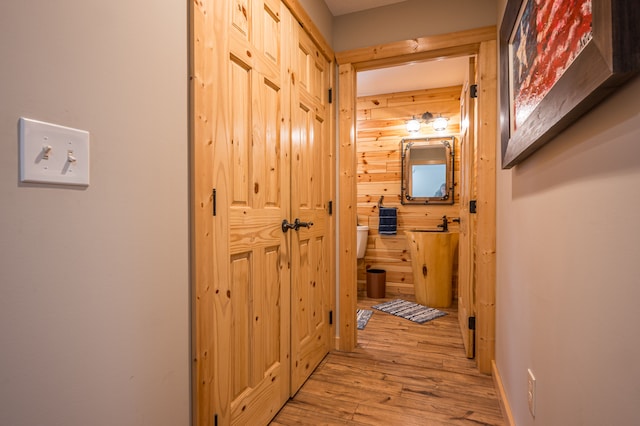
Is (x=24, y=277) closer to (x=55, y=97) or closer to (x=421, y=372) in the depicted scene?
(x=55, y=97)

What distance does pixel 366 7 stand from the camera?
2.34 meters

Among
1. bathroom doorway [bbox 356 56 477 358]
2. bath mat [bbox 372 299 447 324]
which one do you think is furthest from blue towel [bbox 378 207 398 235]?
bath mat [bbox 372 299 447 324]

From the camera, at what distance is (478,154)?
2.13m

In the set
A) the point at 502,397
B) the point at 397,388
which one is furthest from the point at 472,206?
the point at 397,388

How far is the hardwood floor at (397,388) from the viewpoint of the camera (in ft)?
5.44

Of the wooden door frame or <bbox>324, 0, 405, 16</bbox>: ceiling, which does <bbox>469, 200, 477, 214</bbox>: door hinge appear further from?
<bbox>324, 0, 405, 16</bbox>: ceiling

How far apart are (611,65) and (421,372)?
2.04 metres

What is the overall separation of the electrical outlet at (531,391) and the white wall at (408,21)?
2022mm

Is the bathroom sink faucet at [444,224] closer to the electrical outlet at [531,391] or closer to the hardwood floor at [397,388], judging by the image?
the hardwood floor at [397,388]

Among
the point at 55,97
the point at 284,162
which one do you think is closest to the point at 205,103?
the point at 55,97

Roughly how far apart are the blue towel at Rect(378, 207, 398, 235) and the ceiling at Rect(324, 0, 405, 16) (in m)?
2.18

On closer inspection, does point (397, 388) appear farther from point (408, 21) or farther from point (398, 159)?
point (398, 159)

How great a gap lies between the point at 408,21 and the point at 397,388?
2363 millimetres

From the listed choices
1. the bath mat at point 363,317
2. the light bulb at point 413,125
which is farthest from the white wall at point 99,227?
the light bulb at point 413,125
